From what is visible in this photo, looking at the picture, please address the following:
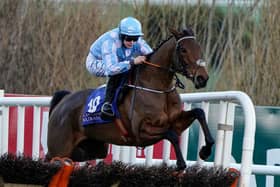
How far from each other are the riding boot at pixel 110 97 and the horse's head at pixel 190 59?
615 mm

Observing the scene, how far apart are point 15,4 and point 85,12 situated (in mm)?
1651

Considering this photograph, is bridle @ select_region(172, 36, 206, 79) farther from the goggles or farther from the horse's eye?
the goggles

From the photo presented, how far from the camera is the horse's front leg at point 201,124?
6816mm

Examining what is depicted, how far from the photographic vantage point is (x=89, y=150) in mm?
8406

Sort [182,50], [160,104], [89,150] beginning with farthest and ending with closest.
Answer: [89,150], [160,104], [182,50]

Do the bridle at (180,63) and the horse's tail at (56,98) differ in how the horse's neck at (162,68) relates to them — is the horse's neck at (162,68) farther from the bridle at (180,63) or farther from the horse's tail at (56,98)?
the horse's tail at (56,98)

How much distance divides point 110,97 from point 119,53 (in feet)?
1.27

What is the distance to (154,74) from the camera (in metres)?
7.55

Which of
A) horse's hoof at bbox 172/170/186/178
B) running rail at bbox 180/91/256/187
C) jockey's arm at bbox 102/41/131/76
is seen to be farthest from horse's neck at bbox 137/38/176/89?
horse's hoof at bbox 172/170/186/178

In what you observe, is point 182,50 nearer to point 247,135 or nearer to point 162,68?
point 162,68

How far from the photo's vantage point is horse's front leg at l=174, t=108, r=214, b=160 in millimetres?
6816

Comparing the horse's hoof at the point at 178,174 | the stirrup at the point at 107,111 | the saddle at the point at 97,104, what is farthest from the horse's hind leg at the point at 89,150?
the horse's hoof at the point at 178,174

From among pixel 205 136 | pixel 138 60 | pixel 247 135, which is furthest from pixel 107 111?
pixel 247 135

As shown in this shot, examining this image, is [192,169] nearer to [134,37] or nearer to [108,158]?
[134,37]
